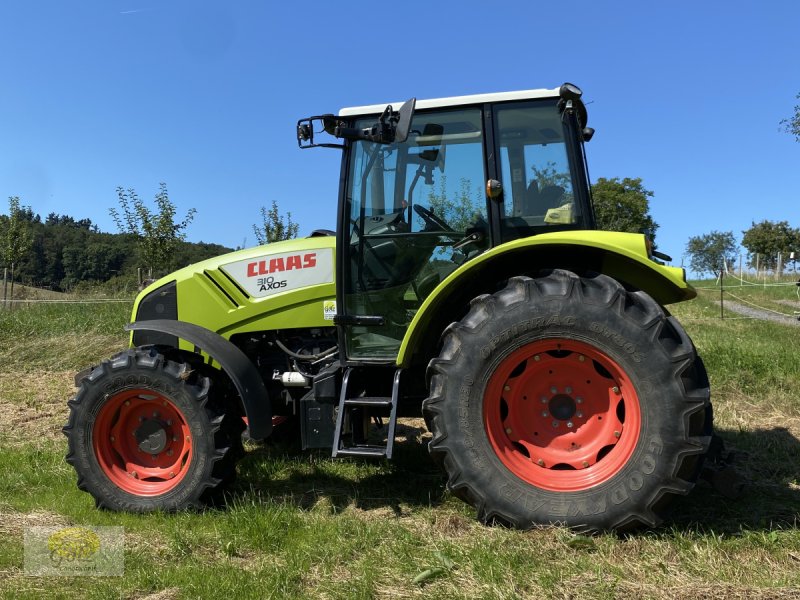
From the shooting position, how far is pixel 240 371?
3746 mm

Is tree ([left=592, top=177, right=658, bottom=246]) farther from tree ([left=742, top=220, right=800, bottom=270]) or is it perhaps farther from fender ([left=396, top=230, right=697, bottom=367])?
fender ([left=396, top=230, right=697, bottom=367])

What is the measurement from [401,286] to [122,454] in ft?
6.68

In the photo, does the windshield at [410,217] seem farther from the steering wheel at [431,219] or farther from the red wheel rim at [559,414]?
the red wheel rim at [559,414]

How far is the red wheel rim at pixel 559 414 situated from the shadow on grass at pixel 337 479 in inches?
31.8

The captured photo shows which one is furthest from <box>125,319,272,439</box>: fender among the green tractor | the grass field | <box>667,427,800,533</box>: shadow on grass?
<box>667,427,800,533</box>: shadow on grass

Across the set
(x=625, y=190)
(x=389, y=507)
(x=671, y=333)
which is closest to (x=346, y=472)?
(x=389, y=507)

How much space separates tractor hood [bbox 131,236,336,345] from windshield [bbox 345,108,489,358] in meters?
0.32

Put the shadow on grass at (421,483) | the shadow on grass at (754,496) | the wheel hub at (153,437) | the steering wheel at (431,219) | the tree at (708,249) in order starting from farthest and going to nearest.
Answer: the tree at (708,249)
the wheel hub at (153,437)
the steering wheel at (431,219)
the shadow on grass at (421,483)
the shadow on grass at (754,496)

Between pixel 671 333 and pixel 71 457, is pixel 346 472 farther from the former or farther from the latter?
pixel 671 333

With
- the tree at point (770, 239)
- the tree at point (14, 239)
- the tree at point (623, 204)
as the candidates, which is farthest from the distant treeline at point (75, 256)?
the tree at point (770, 239)

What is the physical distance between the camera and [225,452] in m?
3.65

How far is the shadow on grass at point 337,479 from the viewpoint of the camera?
3.93 meters

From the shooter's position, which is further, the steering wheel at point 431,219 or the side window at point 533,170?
the steering wheel at point 431,219

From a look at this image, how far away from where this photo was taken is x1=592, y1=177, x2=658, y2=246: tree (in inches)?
1470
